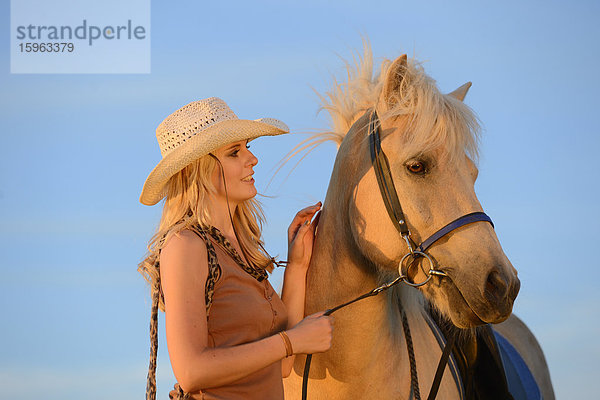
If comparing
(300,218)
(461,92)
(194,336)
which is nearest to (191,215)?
(194,336)

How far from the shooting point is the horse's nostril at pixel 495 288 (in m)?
2.50

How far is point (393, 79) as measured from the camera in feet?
9.61

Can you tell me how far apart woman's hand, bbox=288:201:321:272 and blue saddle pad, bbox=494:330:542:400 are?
1.82 m

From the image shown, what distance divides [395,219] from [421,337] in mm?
820

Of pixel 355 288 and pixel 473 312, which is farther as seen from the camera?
pixel 355 288

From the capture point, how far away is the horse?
2617mm

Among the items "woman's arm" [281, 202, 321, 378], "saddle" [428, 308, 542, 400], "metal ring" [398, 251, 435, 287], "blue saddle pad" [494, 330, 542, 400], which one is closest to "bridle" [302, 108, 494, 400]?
"metal ring" [398, 251, 435, 287]

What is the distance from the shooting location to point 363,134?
3.03m

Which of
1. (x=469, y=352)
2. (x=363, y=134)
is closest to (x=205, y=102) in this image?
(x=363, y=134)

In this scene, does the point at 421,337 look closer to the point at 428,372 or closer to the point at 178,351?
the point at 428,372

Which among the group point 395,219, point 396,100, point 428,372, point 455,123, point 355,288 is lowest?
point 428,372

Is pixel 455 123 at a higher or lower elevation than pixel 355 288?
higher

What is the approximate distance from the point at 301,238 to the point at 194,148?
2.49 ft

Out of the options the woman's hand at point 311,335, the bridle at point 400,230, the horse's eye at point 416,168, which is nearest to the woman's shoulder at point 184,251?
the woman's hand at point 311,335
